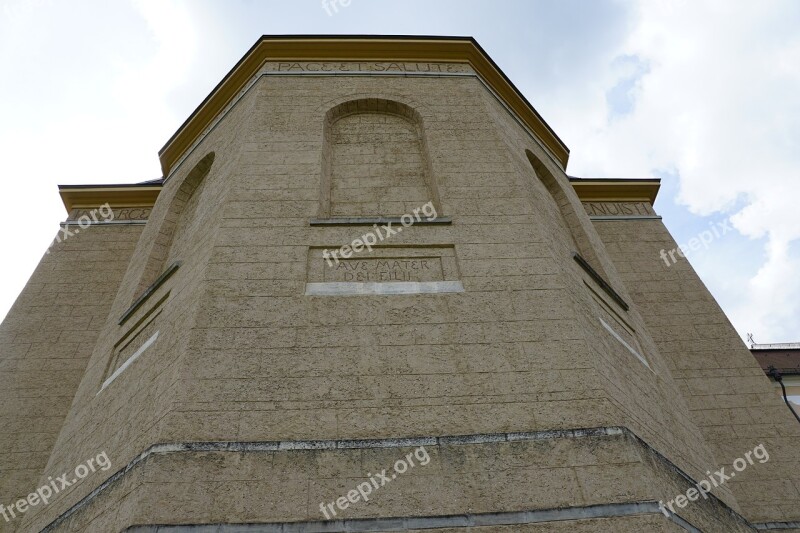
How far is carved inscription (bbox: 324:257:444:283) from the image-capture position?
671 centimetres

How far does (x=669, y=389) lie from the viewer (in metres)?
8.12

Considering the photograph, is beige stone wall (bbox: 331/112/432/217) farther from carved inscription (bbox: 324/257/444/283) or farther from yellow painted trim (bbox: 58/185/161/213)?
yellow painted trim (bbox: 58/185/161/213)

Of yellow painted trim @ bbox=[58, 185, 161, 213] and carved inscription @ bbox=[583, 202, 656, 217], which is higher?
yellow painted trim @ bbox=[58, 185, 161, 213]

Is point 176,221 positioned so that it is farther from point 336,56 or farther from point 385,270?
point 385,270

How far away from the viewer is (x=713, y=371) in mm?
10141

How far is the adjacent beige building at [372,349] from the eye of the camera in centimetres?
495

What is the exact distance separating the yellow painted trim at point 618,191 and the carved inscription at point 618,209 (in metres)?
0.11

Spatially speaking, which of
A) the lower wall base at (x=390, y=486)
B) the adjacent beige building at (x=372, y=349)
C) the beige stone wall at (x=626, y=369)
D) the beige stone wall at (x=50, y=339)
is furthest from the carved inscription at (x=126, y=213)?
the lower wall base at (x=390, y=486)

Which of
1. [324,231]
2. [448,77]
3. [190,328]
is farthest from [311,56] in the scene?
[190,328]

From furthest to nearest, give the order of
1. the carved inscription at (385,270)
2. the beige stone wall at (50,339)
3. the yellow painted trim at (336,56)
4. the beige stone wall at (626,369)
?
the yellow painted trim at (336,56) → the beige stone wall at (50,339) → the carved inscription at (385,270) → the beige stone wall at (626,369)

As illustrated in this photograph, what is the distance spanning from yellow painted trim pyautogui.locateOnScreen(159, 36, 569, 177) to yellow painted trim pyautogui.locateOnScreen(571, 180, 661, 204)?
3169 mm

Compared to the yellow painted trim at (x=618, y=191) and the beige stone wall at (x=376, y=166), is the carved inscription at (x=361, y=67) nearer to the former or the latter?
the beige stone wall at (x=376, y=166)

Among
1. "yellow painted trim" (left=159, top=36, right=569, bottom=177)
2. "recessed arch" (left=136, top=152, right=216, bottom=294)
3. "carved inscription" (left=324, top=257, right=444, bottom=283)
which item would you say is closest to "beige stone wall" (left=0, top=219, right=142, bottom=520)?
"recessed arch" (left=136, top=152, right=216, bottom=294)

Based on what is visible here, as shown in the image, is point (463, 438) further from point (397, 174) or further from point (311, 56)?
point (311, 56)
